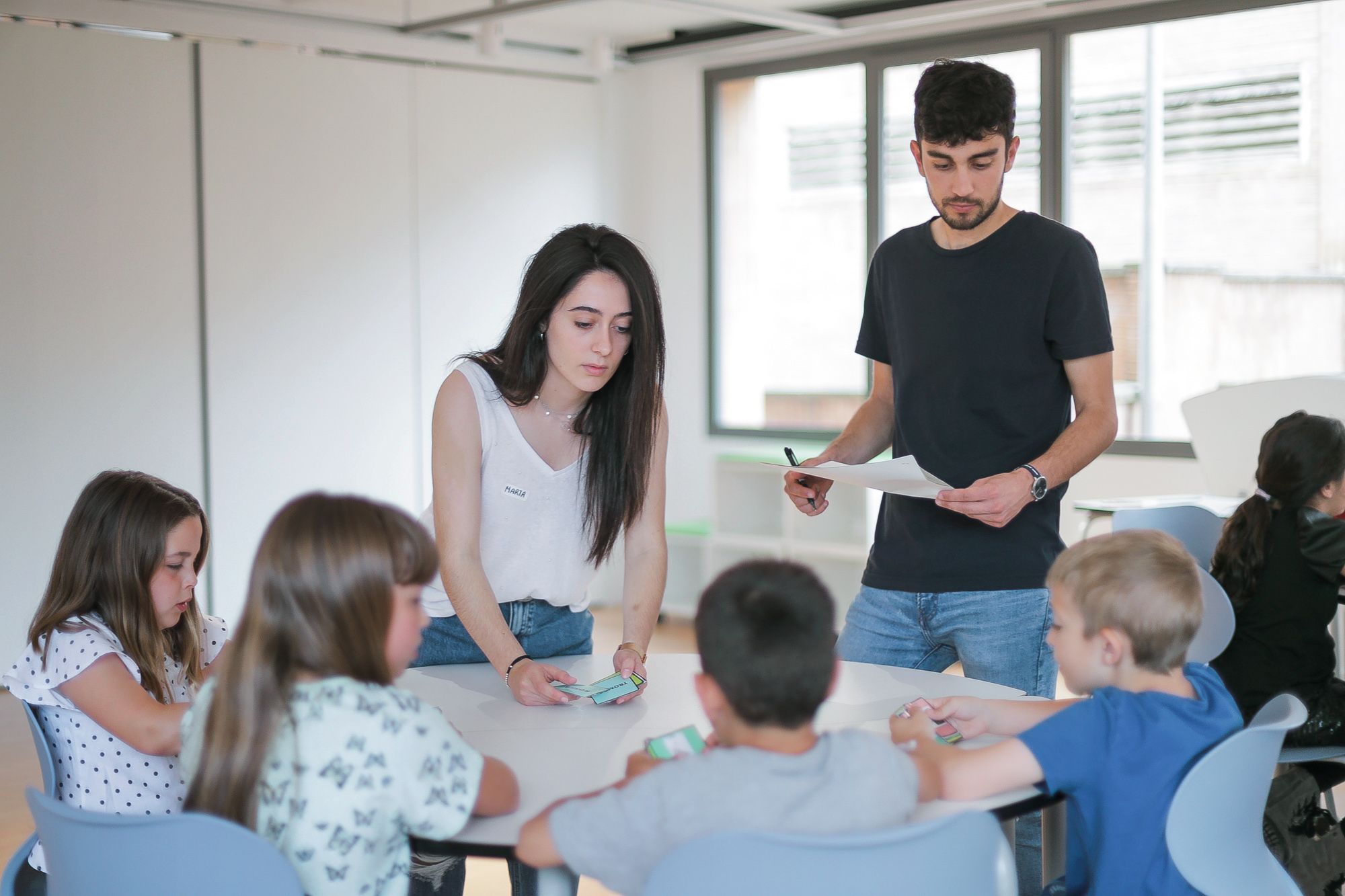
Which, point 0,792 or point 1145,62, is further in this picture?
point 1145,62

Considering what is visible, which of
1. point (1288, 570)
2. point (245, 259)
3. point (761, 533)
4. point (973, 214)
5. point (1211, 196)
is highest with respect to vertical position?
point (1211, 196)

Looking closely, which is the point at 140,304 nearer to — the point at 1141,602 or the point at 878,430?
the point at 878,430

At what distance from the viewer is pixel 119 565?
1957 millimetres

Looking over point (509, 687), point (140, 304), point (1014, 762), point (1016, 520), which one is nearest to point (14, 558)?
point (140, 304)

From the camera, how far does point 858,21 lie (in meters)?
5.81

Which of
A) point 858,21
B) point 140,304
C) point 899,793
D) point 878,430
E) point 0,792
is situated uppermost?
point 858,21

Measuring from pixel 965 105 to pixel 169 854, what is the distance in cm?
162

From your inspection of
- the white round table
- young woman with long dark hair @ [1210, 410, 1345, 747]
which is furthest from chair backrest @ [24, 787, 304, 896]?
young woman with long dark hair @ [1210, 410, 1345, 747]

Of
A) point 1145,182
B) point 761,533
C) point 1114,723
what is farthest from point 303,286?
point 1114,723

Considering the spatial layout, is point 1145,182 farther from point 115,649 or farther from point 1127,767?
point 115,649

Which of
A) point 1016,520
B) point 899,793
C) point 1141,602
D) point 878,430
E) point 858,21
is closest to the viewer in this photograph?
point 899,793

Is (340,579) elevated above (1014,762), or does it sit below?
above

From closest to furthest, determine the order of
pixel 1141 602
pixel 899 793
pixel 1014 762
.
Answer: pixel 899 793
pixel 1014 762
pixel 1141 602

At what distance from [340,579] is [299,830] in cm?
26
